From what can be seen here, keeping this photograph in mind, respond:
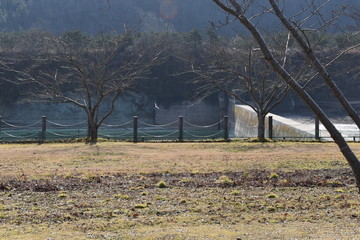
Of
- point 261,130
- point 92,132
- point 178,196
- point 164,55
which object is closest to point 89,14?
point 164,55

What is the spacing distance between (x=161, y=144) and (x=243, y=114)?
61.6 feet

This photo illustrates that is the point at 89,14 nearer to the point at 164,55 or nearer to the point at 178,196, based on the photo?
the point at 164,55

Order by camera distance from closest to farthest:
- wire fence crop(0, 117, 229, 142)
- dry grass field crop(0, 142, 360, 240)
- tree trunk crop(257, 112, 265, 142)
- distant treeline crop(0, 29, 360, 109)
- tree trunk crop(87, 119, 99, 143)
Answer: dry grass field crop(0, 142, 360, 240) < tree trunk crop(257, 112, 265, 142) < tree trunk crop(87, 119, 99, 143) < wire fence crop(0, 117, 229, 142) < distant treeline crop(0, 29, 360, 109)

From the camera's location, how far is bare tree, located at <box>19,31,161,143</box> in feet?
77.7

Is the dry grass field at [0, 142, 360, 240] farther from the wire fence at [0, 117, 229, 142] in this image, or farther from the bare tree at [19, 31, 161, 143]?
the bare tree at [19, 31, 161, 143]

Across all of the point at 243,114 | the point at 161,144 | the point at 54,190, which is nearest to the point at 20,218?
the point at 54,190

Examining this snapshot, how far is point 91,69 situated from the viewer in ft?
98.0

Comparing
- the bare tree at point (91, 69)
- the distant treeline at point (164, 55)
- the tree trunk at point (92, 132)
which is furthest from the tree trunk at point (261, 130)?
the distant treeline at point (164, 55)

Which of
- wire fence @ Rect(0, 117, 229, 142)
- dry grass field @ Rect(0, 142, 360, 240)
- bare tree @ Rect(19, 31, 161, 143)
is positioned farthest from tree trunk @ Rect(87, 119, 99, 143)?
dry grass field @ Rect(0, 142, 360, 240)

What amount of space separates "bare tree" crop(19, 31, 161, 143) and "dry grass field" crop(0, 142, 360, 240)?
7.45 m

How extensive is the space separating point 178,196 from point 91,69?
72.1 ft

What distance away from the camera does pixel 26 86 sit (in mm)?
52844

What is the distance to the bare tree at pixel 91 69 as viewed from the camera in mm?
23672

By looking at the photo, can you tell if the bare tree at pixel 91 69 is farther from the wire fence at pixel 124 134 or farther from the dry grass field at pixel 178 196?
the dry grass field at pixel 178 196
